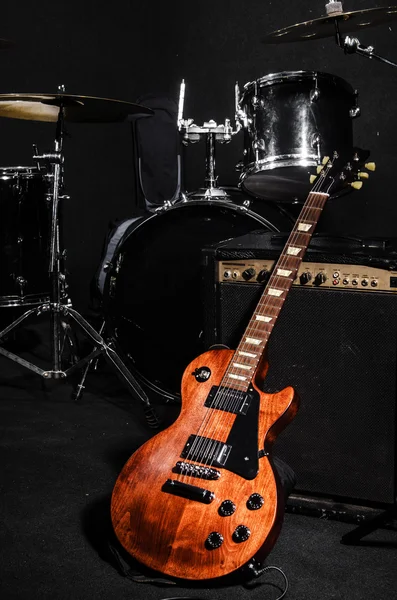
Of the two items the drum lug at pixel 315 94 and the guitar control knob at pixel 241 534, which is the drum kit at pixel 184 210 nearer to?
the drum lug at pixel 315 94

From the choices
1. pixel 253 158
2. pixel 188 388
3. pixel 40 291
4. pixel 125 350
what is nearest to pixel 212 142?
pixel 253 158

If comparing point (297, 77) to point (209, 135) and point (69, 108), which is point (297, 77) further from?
point (69, 108)

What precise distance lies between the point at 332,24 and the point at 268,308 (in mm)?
1168

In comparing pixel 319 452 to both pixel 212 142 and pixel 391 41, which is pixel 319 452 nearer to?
pixel 212 142

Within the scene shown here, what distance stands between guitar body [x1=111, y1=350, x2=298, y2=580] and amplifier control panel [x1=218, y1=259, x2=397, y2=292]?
0.31 metres

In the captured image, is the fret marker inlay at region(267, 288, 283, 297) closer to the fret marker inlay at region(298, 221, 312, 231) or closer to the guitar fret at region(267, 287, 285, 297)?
the guitar fret at region(267, 287, 285, 297)

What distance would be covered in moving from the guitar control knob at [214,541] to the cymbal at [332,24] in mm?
1580

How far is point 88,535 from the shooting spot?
6.31ft

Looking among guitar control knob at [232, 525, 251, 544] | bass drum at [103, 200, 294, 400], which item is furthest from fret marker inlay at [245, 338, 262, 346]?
bass drum at [103, 200, 294, 400]

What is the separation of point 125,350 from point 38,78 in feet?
7.03

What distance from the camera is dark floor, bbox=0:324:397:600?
65.6 inches

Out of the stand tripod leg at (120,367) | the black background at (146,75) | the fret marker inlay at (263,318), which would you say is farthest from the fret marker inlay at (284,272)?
the black background at (146,75)

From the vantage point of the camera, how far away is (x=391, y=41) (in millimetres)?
3367

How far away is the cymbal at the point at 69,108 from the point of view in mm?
2537
